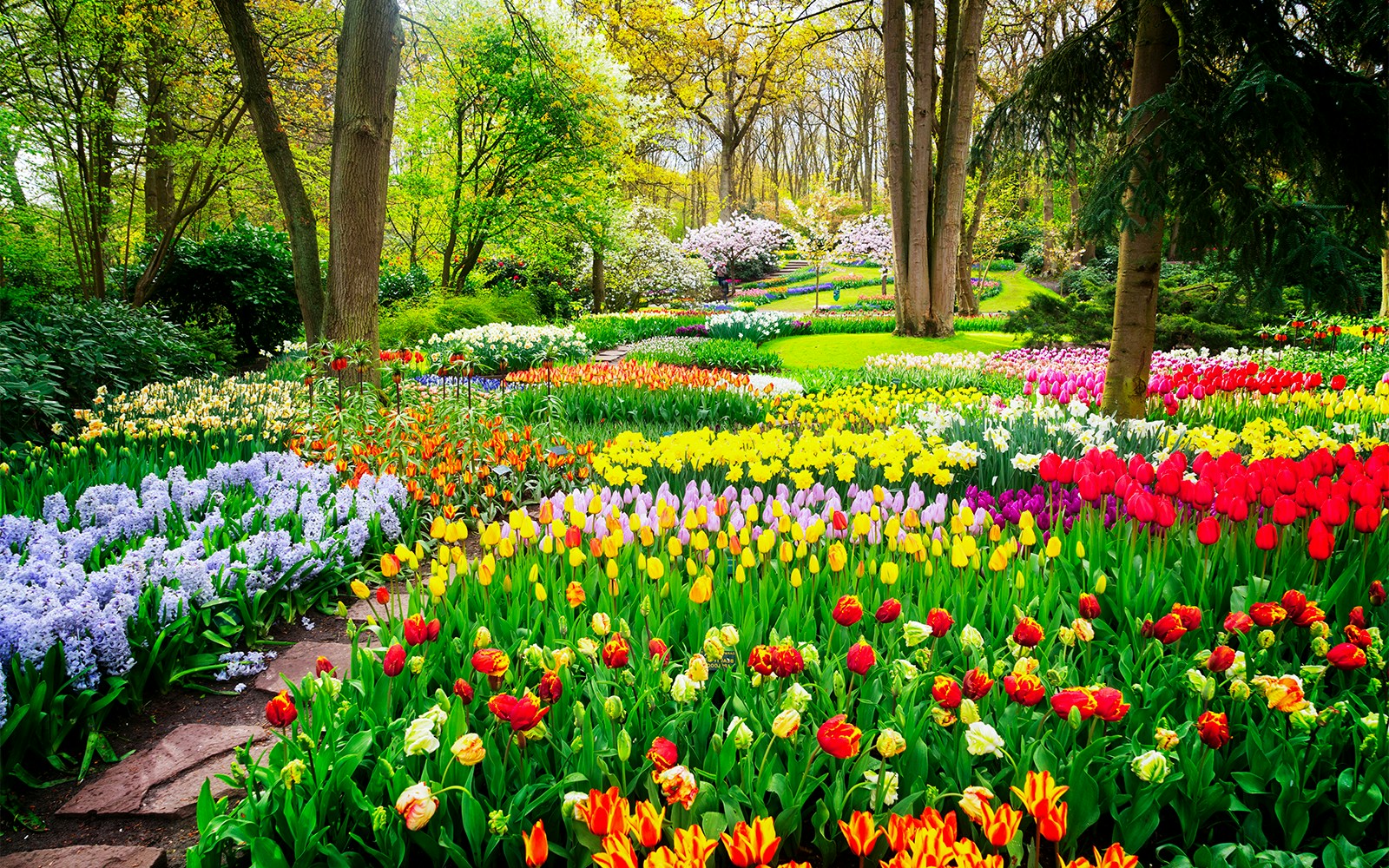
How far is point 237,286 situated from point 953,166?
12.2 meters

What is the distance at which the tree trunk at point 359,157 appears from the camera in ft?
18.6

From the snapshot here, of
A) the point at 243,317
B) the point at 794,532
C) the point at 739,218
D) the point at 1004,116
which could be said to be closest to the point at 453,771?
the point at 794,532

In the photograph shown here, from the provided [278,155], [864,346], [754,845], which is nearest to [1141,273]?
[754,845]

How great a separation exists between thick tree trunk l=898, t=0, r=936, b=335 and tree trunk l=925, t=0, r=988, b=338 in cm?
22

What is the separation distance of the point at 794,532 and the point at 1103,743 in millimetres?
1024

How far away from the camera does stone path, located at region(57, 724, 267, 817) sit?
6.19 ft

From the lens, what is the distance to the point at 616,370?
7922mm

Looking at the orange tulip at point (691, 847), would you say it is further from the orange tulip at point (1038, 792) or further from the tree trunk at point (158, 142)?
the tree trunk at point (158, 142)

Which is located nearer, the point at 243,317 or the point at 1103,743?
the point at 1103,743

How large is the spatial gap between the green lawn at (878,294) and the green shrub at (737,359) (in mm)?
15359

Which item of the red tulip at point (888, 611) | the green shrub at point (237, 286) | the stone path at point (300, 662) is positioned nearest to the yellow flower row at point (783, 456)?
the stone path at point (300, 662)

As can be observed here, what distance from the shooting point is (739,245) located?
120ft

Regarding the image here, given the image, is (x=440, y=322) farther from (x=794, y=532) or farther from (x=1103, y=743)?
(x=1103, y=743)

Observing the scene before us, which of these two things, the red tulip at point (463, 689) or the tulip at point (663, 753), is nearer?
the tulip at point (663, 753)
